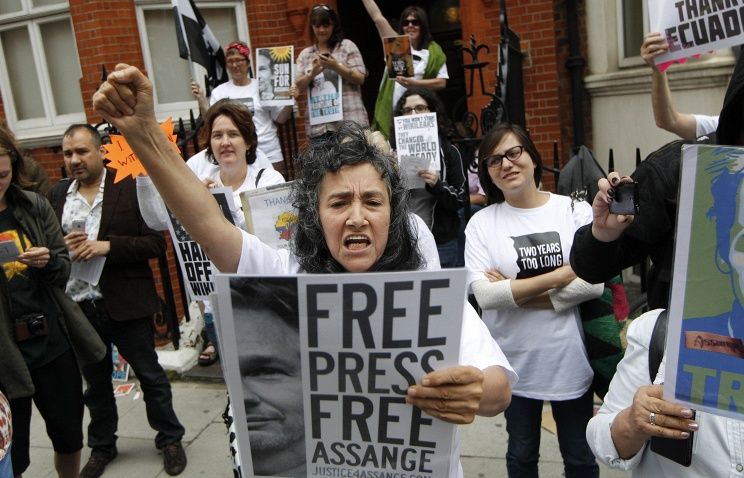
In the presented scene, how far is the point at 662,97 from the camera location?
3.36m

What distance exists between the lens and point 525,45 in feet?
22.1

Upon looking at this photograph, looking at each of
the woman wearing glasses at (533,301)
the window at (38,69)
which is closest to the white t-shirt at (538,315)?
the woman wearing glasses at (533,301)

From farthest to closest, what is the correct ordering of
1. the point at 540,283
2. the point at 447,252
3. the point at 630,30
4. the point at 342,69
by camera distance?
the point at 630,30 < the point at 342,69 < the point at 447,252 < the point at 540,283

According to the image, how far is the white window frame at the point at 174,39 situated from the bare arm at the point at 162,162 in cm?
550

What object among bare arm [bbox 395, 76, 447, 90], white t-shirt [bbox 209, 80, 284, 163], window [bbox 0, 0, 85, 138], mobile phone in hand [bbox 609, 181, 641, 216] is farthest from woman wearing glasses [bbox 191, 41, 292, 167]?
mobile phone in hand [bbox 609, 181, 641, 216]

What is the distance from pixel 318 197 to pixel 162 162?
0.45 metres

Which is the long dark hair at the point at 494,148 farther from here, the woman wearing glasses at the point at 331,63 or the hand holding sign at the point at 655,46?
the woman wearing glasses at the point at 331,63

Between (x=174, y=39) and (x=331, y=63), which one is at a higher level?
(x=174, y=39)

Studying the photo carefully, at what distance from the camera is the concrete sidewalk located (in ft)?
12.7

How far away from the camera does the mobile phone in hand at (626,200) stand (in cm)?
182

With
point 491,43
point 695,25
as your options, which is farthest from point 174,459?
point 491,43

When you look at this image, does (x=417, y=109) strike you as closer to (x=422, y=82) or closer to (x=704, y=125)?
(x=422, y=82)

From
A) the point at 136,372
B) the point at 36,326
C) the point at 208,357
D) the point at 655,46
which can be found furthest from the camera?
the point at 208,357

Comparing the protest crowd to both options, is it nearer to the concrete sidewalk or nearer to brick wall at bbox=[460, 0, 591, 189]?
the concrete sidewalk
